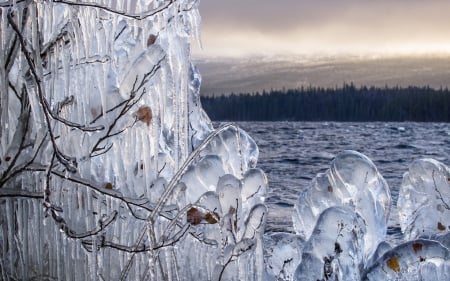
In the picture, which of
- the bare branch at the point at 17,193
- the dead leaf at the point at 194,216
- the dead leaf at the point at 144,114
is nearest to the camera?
the bare branch at the point at 17,193

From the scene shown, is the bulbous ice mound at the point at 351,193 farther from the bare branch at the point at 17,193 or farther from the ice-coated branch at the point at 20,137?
the ice-coated branch at the point at 20,137

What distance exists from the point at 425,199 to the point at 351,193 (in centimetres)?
155

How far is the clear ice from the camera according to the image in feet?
12.3

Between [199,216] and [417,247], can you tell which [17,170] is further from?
[417,247]

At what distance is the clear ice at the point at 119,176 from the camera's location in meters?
3.76

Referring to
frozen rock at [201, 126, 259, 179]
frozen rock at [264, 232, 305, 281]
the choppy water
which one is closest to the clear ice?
frozen rock at [264, 232, 305, 281]

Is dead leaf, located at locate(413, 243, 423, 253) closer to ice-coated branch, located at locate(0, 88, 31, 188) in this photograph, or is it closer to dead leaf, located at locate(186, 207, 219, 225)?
dead leaf, located at locate(186, 207, 219, 225)

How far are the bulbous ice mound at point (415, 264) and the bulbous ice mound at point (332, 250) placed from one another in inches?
12.8

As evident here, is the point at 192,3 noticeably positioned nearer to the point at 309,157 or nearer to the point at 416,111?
the point at 309,157

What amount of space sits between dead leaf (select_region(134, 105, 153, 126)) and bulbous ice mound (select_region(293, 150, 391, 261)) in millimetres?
2993

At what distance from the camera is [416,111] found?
336ft

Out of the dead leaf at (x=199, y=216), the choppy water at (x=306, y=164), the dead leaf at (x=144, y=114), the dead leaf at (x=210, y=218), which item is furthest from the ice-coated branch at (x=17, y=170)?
the choppy water at (x=306, y=164)

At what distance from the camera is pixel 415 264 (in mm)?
5344

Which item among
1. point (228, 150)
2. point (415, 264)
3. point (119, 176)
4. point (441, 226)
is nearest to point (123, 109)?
point (119, 176)
